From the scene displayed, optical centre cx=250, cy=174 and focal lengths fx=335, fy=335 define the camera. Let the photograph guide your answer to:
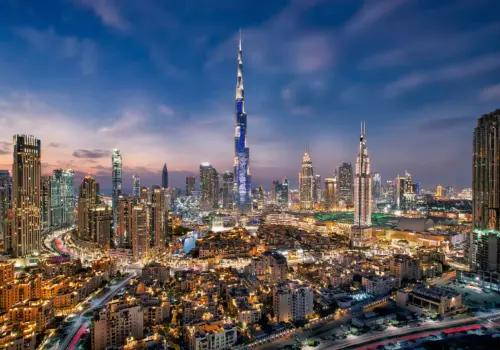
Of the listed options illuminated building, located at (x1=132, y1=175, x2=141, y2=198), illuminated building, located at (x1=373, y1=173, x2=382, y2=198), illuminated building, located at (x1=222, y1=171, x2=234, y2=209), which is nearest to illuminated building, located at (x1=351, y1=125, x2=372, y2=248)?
illuminated building, located at (x1=222, y1=171, x2=234, y2=209)

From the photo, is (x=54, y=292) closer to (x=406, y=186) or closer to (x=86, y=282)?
(x=86, y=282)

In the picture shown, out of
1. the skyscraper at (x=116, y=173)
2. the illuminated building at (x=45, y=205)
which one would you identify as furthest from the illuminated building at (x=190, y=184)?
the illuminated building at (x=45, y=205)

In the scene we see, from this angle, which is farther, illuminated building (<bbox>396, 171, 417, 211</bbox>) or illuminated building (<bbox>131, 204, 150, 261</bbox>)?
illuminated building (<bbox>396, 171, 417, 211</bbox>)

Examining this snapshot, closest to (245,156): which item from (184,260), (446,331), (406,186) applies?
(406,186)

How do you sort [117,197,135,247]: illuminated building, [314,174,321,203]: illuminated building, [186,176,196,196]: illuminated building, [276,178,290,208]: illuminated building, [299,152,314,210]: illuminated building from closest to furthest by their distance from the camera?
1. [117,197,135,247]: illuminated building
2. [299,152,314,210]: illuminated building
3. [314,174,321,203]: illuminated building
4. [276,178,290,208]: illuminated building
5. [186,176,196,196]: illuminated building

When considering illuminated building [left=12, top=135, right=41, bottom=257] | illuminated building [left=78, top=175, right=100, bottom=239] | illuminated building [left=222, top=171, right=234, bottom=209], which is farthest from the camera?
illuminated building [left=222, top=171, right=234, bottom=209]

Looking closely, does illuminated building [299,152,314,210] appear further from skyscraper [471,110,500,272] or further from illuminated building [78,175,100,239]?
skyscraper [471,110,500,272]
